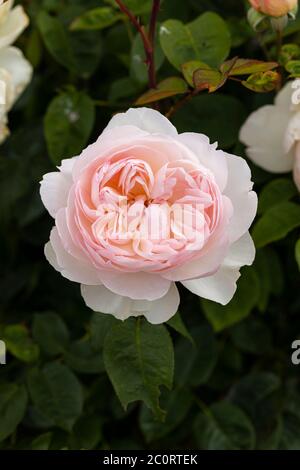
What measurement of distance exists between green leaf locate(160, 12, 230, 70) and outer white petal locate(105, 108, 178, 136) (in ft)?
0.50

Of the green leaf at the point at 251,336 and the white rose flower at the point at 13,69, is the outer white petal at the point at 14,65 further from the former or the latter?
the green leaf at the point at 251,336

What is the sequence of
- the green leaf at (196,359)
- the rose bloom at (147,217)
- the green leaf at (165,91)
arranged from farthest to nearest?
the green leaf at (196,359) → the green leaf at (165,91) → the rose bloom at (147,217)

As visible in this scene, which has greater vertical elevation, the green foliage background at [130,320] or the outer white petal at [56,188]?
the outer white petal at [56,188]

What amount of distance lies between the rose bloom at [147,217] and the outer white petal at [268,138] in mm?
163

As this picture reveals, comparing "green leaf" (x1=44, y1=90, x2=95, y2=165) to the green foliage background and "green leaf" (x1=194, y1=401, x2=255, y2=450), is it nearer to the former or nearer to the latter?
the green foliage background

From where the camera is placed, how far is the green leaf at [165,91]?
66 cm

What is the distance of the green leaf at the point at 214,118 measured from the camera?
82 cm

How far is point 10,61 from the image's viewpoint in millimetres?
747

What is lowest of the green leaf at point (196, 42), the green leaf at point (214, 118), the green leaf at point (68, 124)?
the green leaf at point (214, 118)

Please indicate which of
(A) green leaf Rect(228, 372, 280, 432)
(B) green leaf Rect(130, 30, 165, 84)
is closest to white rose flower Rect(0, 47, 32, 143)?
(B) green leaf Rect(130, 30, 165, 84)

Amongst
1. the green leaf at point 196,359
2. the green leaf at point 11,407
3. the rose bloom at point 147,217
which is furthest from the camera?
the green leaf at point 196,359

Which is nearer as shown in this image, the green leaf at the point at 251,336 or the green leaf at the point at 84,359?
the green leaf at the point at 84,359

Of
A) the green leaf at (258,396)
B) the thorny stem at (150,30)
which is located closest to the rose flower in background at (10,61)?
the thorny stem at (150,30)
